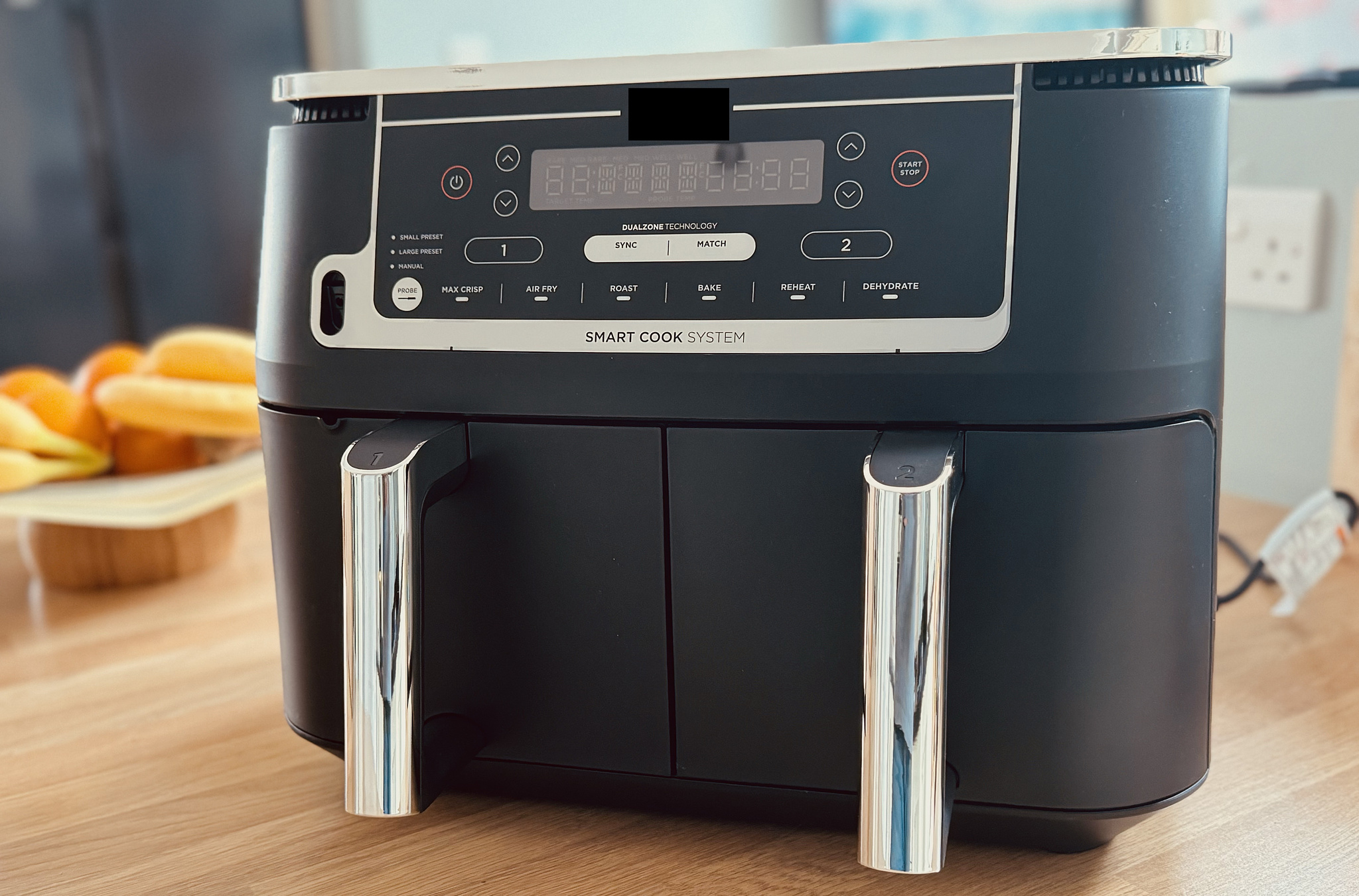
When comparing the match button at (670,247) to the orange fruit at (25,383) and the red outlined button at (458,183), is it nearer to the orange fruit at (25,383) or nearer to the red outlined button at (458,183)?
the red outlined button at (458,183)

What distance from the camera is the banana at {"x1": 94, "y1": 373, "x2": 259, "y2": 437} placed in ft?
2.30

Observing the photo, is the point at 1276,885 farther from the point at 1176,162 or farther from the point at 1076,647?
the point at 1176,162

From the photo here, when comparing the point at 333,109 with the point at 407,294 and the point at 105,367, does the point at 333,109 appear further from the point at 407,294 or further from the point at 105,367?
the point at 105,367

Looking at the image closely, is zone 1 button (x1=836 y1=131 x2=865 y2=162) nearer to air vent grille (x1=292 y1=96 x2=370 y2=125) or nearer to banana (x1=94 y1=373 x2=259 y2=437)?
air vent grille (x1=292 y1=96 x2=370 y2=125)

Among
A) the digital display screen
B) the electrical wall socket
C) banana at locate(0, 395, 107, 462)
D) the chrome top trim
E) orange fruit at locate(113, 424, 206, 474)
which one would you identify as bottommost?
orange fruit at locate(113, 424, 206, 474)

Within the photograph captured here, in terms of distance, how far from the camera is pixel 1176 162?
37 centimetres

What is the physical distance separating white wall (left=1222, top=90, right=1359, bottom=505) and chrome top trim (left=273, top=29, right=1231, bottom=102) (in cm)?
51

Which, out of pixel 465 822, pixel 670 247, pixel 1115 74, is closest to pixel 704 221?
pixel 670 247

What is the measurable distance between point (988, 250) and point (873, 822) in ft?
0.59

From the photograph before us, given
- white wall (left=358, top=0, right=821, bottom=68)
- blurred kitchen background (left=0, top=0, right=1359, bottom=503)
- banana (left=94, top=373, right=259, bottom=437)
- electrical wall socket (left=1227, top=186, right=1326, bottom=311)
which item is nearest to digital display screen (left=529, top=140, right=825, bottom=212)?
banana (left=94, top=373, right=259, bottom=437)

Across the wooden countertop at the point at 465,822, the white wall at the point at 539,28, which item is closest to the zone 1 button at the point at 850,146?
the wooden countertop at the point at 465,822

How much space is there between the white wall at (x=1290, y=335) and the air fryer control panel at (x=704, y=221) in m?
0.54

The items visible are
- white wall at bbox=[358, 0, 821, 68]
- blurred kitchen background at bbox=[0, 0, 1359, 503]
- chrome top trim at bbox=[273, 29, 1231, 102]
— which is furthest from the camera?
white wall at bbox=[358, 0, 821, 68]

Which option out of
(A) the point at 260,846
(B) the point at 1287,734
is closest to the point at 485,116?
→ (A) the point at 260,846
